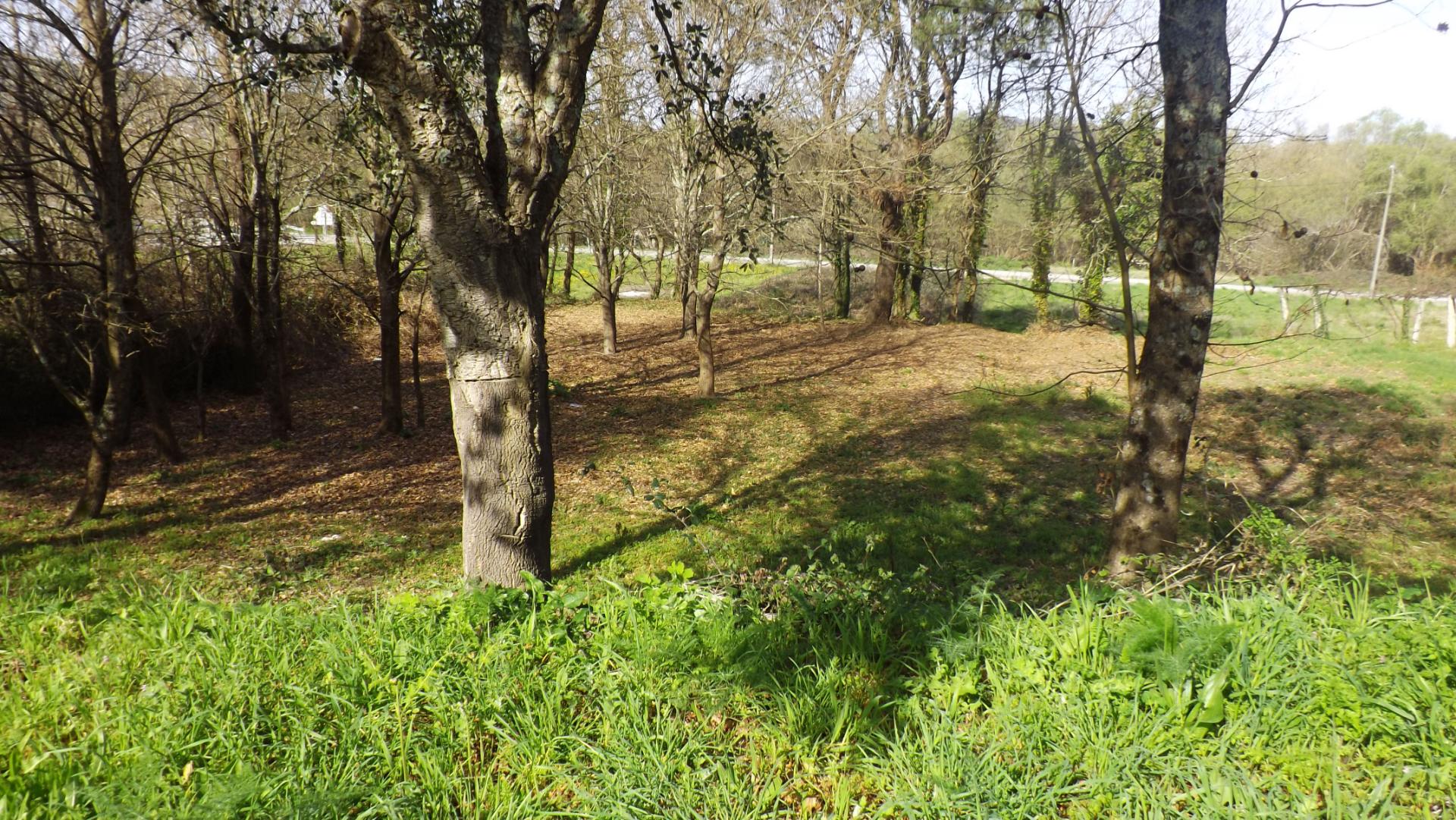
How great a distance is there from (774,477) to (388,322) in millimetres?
5301

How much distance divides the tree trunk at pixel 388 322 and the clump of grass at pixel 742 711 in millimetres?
6710

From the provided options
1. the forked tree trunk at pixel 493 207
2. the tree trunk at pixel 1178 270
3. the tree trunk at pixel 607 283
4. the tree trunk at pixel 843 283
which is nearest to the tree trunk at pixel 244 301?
the tree trunk at pixel 607 283

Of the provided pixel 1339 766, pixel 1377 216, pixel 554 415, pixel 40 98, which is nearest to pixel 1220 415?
pixel 554 415

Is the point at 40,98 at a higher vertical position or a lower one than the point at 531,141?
higher

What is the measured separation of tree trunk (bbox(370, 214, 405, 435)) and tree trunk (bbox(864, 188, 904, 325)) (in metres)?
10.2

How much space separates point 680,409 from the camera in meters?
11.7

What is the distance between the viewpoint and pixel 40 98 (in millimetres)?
6426

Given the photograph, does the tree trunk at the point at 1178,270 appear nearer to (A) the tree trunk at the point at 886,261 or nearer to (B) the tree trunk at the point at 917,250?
(B) the tree trunk at the point at 917,250

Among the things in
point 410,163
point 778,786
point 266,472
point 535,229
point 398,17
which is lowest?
point 266,472

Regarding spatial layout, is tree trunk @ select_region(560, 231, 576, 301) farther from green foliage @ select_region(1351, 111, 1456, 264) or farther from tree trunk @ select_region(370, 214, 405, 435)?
green foliage @ select_region(1351, 111, 1456, 264)

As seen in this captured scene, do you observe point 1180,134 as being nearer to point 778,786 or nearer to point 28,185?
point 778,786

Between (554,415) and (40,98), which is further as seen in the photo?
(554,415)

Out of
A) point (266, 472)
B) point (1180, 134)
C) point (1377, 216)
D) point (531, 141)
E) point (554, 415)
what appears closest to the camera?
point (531, 141)

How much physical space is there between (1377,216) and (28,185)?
34332 millimetres
